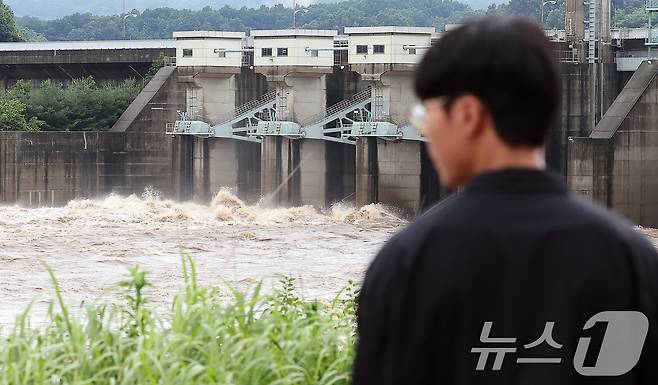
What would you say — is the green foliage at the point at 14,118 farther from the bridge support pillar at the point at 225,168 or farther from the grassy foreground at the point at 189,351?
the grassy foreground at the point at 189,351

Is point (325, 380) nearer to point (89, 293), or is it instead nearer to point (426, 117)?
point (426, 117)

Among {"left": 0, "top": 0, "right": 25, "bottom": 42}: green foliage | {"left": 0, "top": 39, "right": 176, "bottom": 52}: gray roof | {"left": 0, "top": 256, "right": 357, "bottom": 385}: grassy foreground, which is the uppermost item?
{"left": 0, "top": 0, "right": 25, "bottom": 42}: green foliage

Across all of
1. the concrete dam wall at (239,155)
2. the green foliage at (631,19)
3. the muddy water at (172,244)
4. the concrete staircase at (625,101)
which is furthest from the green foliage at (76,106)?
the green foliage at (631,19)

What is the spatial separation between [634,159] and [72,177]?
18.2m

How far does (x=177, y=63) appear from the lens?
48062mm

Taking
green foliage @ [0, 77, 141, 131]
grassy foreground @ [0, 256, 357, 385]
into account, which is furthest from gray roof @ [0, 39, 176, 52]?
grassy foreground @ [0, 256, 357, 385]

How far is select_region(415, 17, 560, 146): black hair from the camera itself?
2584 millimetres

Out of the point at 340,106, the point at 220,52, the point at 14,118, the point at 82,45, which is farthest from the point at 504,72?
the point at 82,45

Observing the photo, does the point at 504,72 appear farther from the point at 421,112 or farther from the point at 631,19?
the point at 631,19

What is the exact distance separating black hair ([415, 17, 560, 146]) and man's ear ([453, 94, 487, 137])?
0.04ft

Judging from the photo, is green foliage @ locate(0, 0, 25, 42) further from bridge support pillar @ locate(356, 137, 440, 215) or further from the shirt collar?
the shirt collar

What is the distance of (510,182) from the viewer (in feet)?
8.68

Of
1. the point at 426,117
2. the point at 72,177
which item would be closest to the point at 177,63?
the point at 72,177

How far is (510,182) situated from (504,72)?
0.21m
